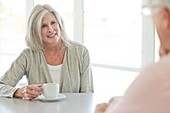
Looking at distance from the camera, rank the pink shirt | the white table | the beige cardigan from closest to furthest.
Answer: the pink shirt → the white table → the beige cardigan

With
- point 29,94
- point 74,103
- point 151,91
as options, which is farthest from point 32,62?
point 151,91

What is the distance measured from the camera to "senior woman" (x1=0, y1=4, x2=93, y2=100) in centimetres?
231

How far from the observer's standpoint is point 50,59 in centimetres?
240

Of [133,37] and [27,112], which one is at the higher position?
[133,37]

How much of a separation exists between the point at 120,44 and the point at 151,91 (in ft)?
8.59

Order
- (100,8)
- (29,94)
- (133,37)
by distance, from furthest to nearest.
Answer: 1. (100,8)
2. (133,37)
3. (29,94)

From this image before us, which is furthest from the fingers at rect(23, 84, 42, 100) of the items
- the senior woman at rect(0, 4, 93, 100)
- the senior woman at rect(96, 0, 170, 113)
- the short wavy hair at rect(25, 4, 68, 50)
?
the senior woman at rect(96, 0, 170, 113)

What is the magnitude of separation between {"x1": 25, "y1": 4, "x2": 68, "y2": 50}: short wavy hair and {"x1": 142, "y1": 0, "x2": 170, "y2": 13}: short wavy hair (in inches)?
64.7

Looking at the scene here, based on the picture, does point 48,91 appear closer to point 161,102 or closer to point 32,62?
point 32,62

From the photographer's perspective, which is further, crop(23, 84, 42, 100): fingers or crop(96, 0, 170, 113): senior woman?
crop(23, 84, 42, 100): fingers

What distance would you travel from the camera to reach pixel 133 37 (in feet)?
10.5

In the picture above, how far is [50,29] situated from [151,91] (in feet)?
5.76

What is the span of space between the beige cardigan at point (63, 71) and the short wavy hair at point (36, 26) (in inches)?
2.4

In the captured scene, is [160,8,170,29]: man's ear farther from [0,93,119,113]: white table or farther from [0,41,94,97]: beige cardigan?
[0,41,94,97]: beige cardigan
